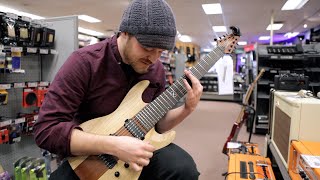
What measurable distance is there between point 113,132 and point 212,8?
7287 millimetres

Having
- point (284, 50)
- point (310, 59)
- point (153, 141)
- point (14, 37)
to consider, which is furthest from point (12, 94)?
point (310, 59)

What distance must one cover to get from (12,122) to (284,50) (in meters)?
4.34

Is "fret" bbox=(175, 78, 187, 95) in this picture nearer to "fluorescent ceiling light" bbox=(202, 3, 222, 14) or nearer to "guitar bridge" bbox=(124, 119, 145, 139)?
"guitar bridge" bbox=(124, 119, 145, 139)

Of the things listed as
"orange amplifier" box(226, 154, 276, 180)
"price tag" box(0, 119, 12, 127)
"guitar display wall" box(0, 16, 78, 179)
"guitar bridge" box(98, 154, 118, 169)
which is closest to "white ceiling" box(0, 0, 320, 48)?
"guitar display wall" box(0, 16, 78, 179)

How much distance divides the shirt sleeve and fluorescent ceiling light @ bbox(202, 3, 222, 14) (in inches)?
268

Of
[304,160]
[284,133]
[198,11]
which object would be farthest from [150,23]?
[198,11]

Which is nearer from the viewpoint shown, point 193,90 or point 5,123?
point 193,90

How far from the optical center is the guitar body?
3.51 feet

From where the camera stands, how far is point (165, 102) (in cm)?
126

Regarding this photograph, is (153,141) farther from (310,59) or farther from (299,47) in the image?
(310,59)

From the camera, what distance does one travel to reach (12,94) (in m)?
2.62

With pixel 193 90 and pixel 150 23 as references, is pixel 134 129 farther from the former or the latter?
pixel 150 23

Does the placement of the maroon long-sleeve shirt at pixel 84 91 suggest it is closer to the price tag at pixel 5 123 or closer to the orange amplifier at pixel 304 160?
the orange amplifier at pixel 304 160

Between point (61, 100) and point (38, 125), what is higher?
point (61, 100)
